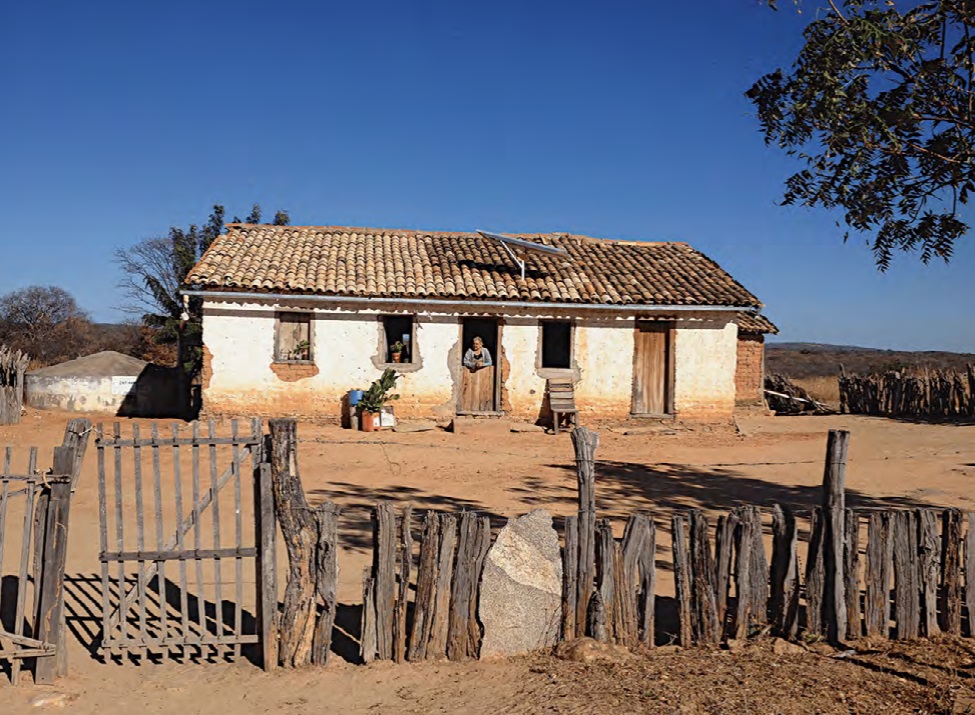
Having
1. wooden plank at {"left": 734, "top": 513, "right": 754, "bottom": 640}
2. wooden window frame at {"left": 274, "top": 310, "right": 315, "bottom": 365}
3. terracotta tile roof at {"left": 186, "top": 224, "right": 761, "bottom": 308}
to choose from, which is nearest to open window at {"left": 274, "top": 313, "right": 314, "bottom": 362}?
wooden window frame at {"left": 274, "top": 310, "right": 315, "bottom": 365}

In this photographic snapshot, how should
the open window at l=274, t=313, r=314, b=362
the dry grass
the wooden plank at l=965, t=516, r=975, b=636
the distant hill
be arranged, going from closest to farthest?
the wooden plank at l=965, t=516, r=975, b=636 → the open window at l=274, t=313, r=314, b=362 → the dry grass → the distant hill

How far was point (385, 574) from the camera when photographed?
17.1 feet

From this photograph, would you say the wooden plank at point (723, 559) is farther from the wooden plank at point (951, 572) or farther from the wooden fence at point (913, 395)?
the wooden fence at point (913, 395)

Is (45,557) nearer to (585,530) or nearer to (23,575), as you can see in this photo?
(23,575)

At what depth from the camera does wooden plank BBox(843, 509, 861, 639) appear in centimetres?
527

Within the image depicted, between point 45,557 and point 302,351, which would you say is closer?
point 45,557

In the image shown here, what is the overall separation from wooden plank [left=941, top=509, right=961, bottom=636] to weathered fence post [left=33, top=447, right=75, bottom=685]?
5.60m

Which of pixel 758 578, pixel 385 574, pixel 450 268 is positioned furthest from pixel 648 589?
pixel 450 268

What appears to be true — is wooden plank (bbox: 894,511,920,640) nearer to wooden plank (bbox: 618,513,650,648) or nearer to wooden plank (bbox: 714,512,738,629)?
wooden plank (bbox: 714,512,738,629)

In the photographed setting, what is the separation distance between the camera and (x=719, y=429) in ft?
53.8

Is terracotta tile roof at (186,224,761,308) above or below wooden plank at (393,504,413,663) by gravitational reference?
above

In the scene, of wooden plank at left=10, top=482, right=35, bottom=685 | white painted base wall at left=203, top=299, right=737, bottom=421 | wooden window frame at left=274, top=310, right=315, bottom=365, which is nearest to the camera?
wooden plank at left=10, top=482, right=35, bottom=685

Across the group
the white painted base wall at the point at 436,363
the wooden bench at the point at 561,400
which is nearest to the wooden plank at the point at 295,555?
the white painted base wall at the point at 436,363

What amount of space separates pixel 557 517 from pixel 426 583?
137 inches
